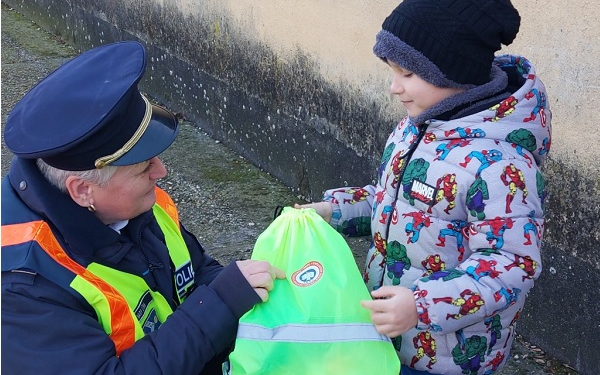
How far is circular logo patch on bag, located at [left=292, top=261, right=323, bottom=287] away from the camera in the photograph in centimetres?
221

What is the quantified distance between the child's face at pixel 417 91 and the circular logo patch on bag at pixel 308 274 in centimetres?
51

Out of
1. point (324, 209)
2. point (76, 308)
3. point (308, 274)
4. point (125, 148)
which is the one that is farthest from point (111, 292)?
point (324, 209)

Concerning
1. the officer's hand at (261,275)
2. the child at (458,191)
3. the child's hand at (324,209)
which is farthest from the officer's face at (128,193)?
the child at (458,191)

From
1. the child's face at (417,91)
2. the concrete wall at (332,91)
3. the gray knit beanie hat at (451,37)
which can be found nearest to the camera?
the gray knit beanie hat at (451,37)

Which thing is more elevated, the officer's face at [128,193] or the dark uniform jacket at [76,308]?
the officer's face at [128,193]

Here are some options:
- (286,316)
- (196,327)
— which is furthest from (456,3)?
(196,327)

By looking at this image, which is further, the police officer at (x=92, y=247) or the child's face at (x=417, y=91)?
the child's face at (x=417, y=91)

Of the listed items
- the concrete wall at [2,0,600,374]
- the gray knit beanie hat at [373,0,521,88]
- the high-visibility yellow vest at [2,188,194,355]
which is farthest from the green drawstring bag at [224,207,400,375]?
the concrete wall at [2,0,600,374]

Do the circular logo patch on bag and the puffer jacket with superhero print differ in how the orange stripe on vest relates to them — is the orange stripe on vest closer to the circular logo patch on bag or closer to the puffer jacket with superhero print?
the circular logo patch on bag

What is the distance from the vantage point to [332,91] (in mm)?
4555

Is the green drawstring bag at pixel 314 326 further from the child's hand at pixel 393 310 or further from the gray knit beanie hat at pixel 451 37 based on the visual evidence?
the gray knit beanie hat at pixel 451 37

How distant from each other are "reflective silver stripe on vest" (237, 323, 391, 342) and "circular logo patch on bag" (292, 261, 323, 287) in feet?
0.40

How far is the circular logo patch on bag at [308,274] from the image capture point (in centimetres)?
221

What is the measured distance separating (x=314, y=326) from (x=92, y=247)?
626mm
